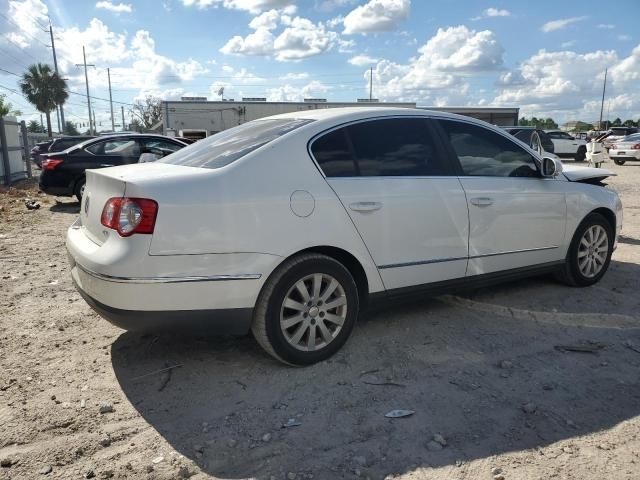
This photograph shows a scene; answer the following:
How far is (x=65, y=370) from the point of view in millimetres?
3588

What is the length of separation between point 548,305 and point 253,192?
2988mm

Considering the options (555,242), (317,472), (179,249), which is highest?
(179,249)

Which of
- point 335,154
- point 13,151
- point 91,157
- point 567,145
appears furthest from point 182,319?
point 567,145

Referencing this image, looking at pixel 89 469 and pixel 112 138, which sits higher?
pixel 112 138

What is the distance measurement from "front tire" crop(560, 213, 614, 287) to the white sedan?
0.54 metres

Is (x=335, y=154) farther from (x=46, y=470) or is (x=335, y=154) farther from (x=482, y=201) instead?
(x=46, y=470)

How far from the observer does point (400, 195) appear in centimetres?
382

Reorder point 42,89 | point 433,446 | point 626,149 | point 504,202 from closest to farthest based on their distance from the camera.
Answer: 1. point 433,446
2. point 504,202
3. point 626,149
4. point 42,89

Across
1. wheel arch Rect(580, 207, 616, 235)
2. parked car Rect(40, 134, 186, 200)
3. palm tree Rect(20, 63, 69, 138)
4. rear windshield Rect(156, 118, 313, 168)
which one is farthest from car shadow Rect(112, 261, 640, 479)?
palm tree Rect(20, 63, 69, 138)

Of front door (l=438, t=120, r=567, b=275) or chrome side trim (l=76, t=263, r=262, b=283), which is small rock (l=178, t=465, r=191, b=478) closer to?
chrome side trim (l=76, t=263, r=262, b=283)

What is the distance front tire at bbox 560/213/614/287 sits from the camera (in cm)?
514

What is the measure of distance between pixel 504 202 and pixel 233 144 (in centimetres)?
225

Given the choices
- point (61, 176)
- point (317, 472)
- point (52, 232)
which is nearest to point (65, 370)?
point (317, 472)

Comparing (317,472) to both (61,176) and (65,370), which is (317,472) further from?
(61,176)
